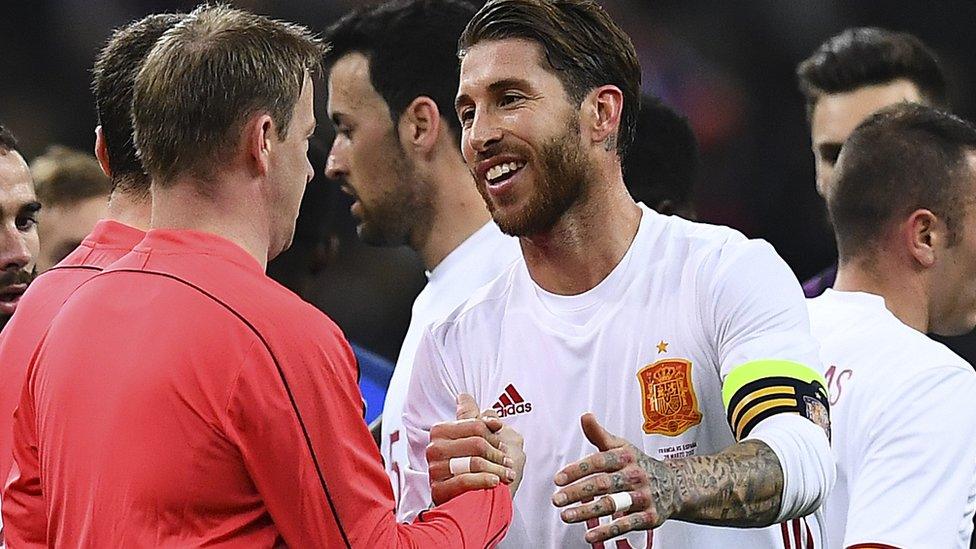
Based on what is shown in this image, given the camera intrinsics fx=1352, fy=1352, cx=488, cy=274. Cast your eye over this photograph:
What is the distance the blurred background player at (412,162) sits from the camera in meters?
3.76

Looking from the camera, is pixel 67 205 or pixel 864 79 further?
pixel 864 79

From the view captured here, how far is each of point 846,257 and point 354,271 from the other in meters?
3.71

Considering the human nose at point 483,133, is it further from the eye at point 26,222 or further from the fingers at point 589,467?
the eye at point 26,222

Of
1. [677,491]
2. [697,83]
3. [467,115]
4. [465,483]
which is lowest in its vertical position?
[465,483]

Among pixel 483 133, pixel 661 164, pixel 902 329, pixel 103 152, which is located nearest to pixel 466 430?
pixel 483 133

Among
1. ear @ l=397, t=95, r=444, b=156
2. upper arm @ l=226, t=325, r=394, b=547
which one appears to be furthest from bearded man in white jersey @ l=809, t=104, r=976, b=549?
upper arm @ l=226, t=325, r=394, b=547

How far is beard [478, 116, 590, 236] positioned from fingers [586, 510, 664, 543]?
29.1 inches

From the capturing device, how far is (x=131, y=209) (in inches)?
101

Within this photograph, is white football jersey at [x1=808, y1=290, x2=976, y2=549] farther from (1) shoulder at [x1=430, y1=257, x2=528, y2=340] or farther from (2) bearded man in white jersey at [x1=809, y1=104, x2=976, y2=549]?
(1) shoulder at [x1=430, y1=257, x2=528, y2=340]

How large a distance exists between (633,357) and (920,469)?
0.71 m

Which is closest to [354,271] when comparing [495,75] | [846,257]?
[846,257]

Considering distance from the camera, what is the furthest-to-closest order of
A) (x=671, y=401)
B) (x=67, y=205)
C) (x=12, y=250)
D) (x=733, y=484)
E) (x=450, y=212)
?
(x=67, y=205) < (x=450, y=212) < (x=12, y=250) < (x=671, y=401) < (x=733, y=484)

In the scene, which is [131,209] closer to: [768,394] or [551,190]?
[551,190]

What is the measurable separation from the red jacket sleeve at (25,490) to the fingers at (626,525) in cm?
86
